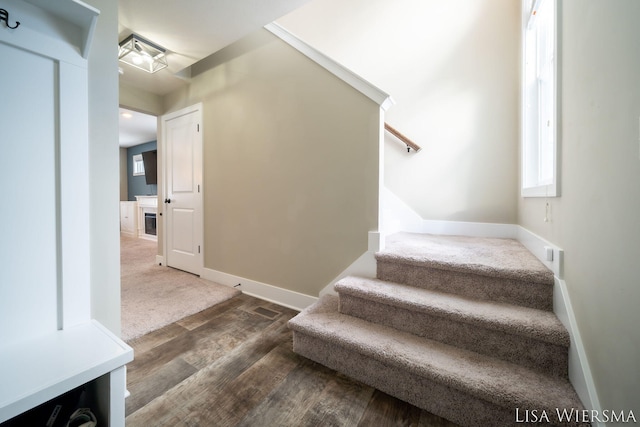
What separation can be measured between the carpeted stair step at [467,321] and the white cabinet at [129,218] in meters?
6.72

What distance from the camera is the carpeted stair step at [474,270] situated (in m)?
1.29

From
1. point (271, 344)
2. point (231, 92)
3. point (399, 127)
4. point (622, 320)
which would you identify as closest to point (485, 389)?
point (622, 320)

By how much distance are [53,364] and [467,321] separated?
1.62 metres

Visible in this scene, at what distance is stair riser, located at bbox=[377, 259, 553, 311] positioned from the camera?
4.20 ft

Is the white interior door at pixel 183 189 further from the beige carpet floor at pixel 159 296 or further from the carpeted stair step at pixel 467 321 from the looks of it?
the carpeted stair step at pixel 467 321

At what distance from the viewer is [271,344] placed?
1617mm

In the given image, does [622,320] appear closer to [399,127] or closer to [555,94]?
[555,94]

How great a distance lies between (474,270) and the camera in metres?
1.41

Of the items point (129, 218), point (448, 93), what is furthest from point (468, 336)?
point (129, 218)

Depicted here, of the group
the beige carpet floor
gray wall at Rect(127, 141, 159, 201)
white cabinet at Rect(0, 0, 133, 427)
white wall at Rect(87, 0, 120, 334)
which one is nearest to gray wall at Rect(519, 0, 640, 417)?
white cabinet at Rect(0, 0, 133, 427)

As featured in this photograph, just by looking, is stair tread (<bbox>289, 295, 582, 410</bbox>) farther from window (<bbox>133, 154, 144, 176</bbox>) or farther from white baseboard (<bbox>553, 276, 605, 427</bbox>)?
window (<bbox>133, 154, 144, 176</bbox>)

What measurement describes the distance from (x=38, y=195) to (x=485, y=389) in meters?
1.85

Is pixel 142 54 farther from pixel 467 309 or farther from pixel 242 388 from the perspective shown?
pixel 467 309

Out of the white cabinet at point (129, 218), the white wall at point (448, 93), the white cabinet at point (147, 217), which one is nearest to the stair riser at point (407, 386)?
the white wall at point (448, 93)
